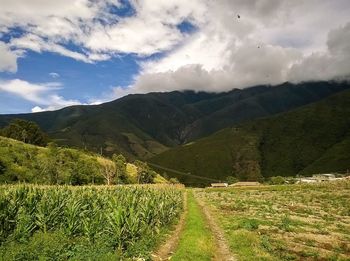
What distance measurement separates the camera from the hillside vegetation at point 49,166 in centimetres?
11091

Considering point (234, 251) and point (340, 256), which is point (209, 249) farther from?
point (340, 256)

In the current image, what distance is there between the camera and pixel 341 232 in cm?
3747

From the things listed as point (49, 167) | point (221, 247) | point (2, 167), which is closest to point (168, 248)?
point (221, 247)

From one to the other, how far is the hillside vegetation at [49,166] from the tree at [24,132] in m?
32.4

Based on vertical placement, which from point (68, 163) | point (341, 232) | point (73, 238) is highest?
point (68, 163)

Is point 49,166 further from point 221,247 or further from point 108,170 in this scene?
point 221,247

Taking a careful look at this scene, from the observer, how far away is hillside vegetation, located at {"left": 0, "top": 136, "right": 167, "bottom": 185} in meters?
111

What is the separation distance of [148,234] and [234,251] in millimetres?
7388

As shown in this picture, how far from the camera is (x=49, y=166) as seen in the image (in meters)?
118

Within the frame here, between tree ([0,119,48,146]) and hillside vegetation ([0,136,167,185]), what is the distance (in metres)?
32.4

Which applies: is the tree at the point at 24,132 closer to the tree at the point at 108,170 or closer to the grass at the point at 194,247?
the tree at the point at 108,170

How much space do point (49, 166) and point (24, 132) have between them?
60.2 metres

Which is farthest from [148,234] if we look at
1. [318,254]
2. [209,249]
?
[318,254]

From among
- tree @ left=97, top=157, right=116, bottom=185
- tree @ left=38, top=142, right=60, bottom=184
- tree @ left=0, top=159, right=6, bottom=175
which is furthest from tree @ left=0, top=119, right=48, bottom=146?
tree @ left=0, top=159, right=6, bottom=175
